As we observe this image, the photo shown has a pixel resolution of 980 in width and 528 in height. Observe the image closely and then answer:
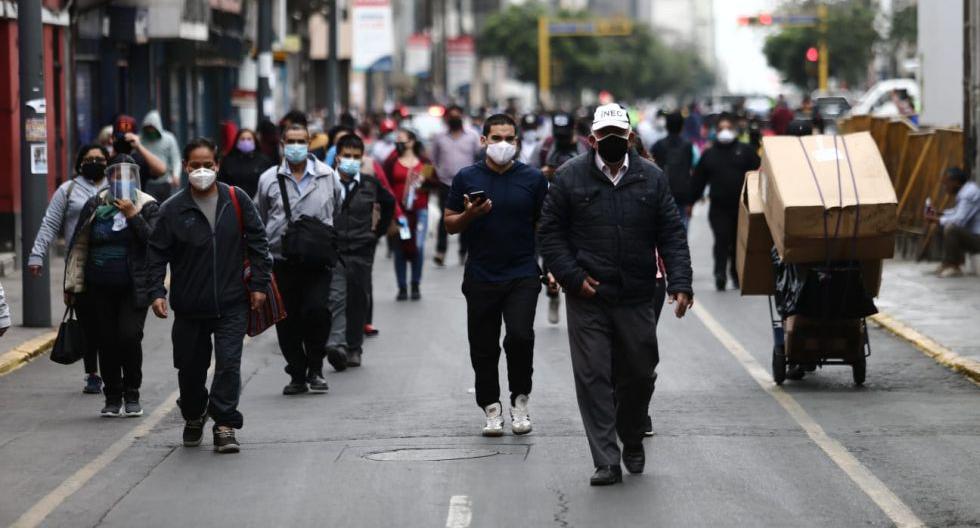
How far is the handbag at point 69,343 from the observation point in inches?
484

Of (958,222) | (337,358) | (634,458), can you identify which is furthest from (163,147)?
(634,458)

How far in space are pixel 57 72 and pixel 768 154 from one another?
1569cm

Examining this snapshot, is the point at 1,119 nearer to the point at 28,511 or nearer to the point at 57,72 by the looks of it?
the point at 57,72

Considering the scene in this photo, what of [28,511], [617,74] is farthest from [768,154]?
[617,74]

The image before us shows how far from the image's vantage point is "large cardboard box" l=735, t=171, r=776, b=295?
13.3m

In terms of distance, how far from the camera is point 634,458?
9.91 metres

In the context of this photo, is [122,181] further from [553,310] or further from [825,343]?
[553,310]

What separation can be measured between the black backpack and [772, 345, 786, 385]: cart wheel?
765cm

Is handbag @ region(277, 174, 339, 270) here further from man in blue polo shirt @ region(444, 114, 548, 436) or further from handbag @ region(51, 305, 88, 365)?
man in blue polo shirt @ region(444, 114, 548, 436)

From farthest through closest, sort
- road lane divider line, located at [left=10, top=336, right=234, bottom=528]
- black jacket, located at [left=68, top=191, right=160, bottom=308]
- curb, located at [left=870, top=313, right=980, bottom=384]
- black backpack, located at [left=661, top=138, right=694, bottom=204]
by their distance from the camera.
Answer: black backpack, located at [left=661, top=138, right=694, bottom=204], curb, located at [left=870, top=313, right=980, bottom=384], black jacket, located at [left=68, top=191, right=160, bottom=308], road lane divider line, located at [left=10, top=336, right=234, bottom=528]

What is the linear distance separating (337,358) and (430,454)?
402 centimetres

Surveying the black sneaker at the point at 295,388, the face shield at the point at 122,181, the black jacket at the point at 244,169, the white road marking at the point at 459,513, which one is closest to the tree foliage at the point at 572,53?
the black jacket at the point at 244,169

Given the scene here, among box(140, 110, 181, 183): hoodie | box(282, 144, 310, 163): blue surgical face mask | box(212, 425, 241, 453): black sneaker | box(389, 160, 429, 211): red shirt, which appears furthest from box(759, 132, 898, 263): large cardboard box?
box(140, 110, 181, 183): hoodie

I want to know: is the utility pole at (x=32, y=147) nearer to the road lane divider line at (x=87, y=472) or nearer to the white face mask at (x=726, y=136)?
the road lane divider line at (x=87, y=472)
